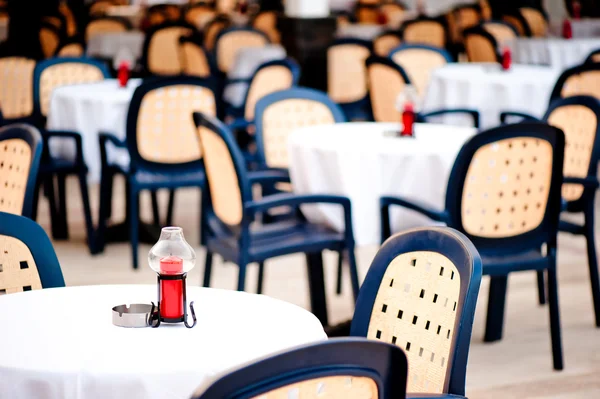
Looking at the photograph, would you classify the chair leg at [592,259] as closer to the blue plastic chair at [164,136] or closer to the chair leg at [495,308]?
the chair leg at [495,308]

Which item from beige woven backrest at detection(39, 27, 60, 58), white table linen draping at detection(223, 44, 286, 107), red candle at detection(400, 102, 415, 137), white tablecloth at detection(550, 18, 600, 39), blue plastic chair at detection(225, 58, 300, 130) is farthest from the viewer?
beige woven backrest at detection(39, 27, 60, 58)

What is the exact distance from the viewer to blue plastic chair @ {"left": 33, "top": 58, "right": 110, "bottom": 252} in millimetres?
5699

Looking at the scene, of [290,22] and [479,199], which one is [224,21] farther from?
[479,199]

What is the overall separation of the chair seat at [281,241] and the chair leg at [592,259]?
3.43ft

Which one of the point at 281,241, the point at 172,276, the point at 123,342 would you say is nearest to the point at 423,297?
the point at 172,276

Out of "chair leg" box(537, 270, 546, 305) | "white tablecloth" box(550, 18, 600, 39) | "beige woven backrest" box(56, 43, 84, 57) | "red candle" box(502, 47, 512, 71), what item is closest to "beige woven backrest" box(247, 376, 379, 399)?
"chair leg" box(537, 270, 546, 305)

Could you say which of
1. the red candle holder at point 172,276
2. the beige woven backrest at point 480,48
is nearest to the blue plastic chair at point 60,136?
the red candle holder at point 172,276

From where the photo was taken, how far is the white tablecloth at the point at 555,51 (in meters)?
9.02

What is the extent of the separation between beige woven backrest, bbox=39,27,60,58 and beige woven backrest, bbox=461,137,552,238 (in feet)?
31.0

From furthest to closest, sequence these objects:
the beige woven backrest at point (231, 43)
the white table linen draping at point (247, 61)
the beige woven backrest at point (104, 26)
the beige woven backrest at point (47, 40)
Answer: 1. the beige woven backrest at point (104, 26)
2. the beige woven backrest at point (47, 40)
3. the beige woven backrest at point (231, 43)
4. the white table linen draping at point (247, 61)

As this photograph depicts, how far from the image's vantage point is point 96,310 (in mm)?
2158

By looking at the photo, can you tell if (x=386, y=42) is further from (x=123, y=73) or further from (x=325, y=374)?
(x=325, y=374)

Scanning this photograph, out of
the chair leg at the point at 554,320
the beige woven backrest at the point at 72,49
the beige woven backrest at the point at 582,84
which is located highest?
the beige woven backrest at the point at 582,84

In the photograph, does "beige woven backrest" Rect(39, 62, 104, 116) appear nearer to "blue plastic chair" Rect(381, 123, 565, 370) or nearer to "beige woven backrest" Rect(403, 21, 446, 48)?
"blue plastic chair" Rect(381, 123, 565, 370)
